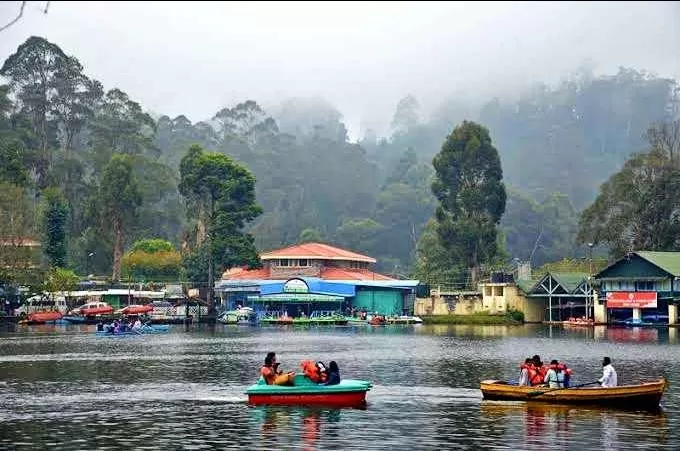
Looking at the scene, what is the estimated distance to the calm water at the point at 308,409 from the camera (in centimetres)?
3353

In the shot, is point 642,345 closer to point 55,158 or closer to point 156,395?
point 156,395

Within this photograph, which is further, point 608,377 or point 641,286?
point 641,286

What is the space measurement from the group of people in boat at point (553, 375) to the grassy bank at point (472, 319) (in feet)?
264

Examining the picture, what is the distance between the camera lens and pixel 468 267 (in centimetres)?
13188

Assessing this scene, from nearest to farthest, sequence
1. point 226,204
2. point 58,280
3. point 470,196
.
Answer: point 58,280 < point 470,196 < point 226,204

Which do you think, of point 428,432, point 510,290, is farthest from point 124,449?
point 510,290

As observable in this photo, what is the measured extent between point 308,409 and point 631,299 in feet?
268

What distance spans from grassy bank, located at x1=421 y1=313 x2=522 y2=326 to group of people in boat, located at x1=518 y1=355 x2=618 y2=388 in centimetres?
8052

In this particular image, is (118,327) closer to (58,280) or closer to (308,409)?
(58,280)

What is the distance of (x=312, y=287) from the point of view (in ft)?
434

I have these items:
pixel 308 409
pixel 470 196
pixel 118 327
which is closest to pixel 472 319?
pixel 470 196

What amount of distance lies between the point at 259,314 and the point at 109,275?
29469 mm

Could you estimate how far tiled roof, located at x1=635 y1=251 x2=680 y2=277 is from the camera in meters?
110

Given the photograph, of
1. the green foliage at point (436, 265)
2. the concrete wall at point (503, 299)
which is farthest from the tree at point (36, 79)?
the concrete wall at point (503, 299)
